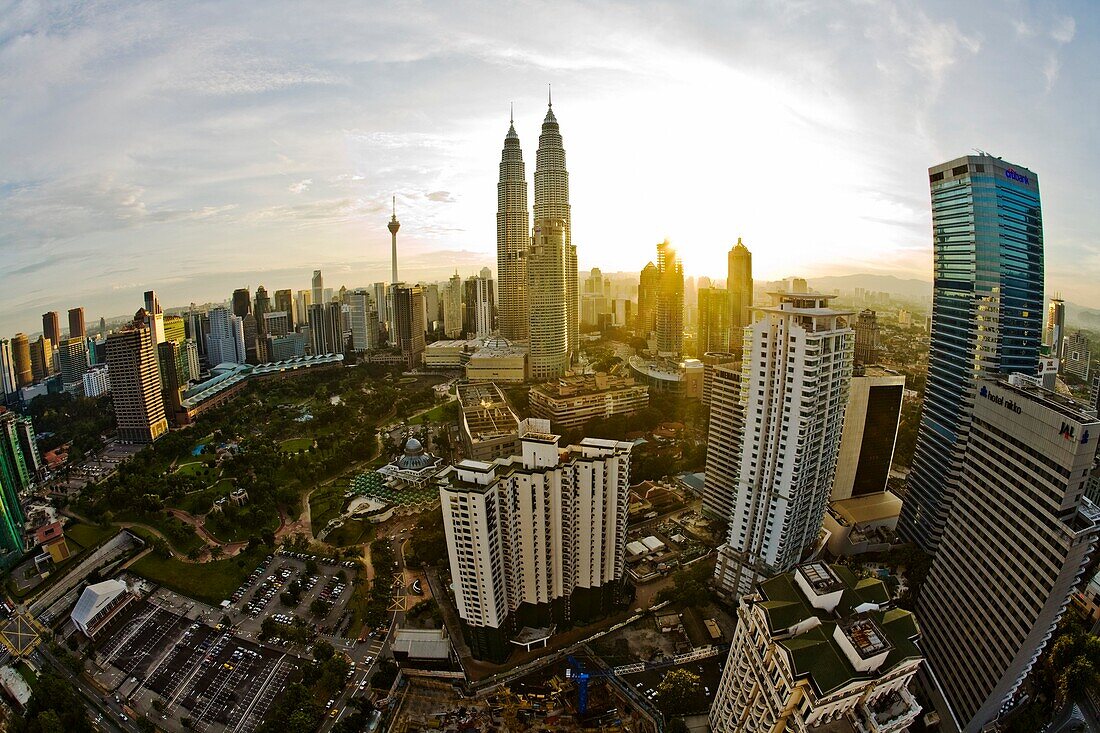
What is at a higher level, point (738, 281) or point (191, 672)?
point (738, 281)

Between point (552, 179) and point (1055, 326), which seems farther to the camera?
point (552, 179)

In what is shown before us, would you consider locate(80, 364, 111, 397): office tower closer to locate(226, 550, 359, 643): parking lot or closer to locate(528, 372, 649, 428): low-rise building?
locate(226, 550, 359, 643): parking lot

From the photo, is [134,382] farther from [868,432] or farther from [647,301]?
[647,301]

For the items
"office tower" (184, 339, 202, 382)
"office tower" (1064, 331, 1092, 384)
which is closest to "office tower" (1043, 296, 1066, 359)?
"office tower" (1064, 331, 1092, 384)

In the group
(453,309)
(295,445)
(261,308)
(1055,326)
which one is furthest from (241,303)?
(1055,326)

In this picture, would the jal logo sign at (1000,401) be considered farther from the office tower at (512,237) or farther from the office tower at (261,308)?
the office tower at (261,308)
